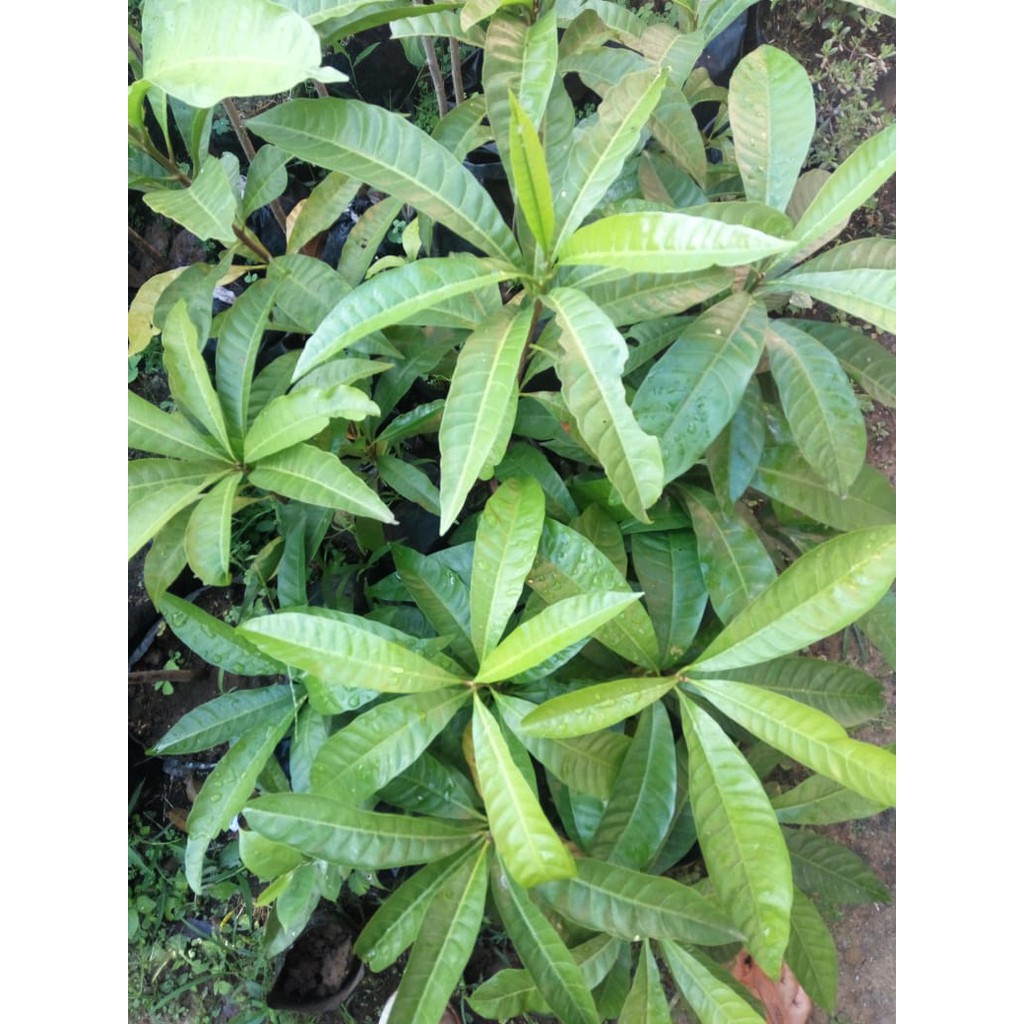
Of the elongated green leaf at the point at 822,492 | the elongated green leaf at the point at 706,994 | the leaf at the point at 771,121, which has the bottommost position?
the elongated green leaf at the point at 706,994

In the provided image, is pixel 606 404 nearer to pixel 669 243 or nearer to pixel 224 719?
pixel 669 243

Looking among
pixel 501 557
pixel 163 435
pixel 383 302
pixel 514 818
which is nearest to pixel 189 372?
pixel 163 435

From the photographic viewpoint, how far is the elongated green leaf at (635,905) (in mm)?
881

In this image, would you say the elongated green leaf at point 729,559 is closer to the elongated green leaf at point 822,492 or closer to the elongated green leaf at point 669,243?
the elongated green leaf at point 822,492

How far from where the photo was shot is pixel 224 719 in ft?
3.98

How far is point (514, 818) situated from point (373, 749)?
206 mm

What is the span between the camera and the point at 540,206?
807 millimetres

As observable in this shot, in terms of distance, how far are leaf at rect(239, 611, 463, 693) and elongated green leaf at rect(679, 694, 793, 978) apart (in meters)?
0.34

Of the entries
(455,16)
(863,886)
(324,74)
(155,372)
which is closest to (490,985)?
(863,886)

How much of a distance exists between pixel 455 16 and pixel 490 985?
137 cm

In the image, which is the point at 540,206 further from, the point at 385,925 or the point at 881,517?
the point at 385,925

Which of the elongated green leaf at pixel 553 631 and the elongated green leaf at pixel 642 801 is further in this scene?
the elongated green leaf at pixel 642 801

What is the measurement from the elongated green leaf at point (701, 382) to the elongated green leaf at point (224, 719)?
2.33 ft

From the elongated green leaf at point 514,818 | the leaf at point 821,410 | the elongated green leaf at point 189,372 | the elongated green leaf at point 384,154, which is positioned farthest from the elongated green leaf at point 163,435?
the leaf at point 821,410
